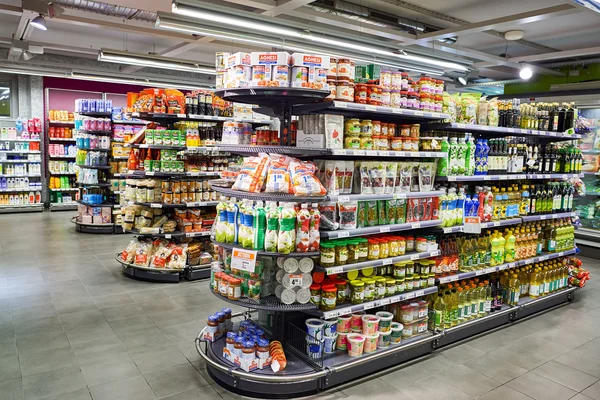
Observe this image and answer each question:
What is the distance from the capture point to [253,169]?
11.5 feet

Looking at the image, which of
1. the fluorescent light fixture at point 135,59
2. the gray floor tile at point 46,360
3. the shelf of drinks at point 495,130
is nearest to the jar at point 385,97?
the shelf of drinks at point 495,130

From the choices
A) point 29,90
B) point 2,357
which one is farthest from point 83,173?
point 2,357

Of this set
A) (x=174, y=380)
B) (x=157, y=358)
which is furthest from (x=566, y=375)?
(x=157, y=358)

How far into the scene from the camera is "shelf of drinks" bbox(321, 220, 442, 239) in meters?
3.49

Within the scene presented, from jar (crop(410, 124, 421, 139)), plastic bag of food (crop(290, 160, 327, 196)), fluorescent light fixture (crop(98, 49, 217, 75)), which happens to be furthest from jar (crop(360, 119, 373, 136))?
fluorescent light fixture (crop(98, 49, 217, 75))

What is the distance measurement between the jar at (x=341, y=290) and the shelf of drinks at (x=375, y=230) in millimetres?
390

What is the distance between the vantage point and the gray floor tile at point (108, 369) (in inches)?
140

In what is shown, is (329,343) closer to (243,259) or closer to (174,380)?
(243,259)

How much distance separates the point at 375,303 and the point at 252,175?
150 cm

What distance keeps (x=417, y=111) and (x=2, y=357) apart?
13.9ft

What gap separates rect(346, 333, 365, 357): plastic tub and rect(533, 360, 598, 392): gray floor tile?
63.4 inches

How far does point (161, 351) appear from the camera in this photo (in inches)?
161

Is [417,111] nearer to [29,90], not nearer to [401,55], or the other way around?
[401,55]

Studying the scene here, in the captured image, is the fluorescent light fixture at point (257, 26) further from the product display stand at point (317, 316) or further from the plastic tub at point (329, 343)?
the plastic tub at point (329, 343)
